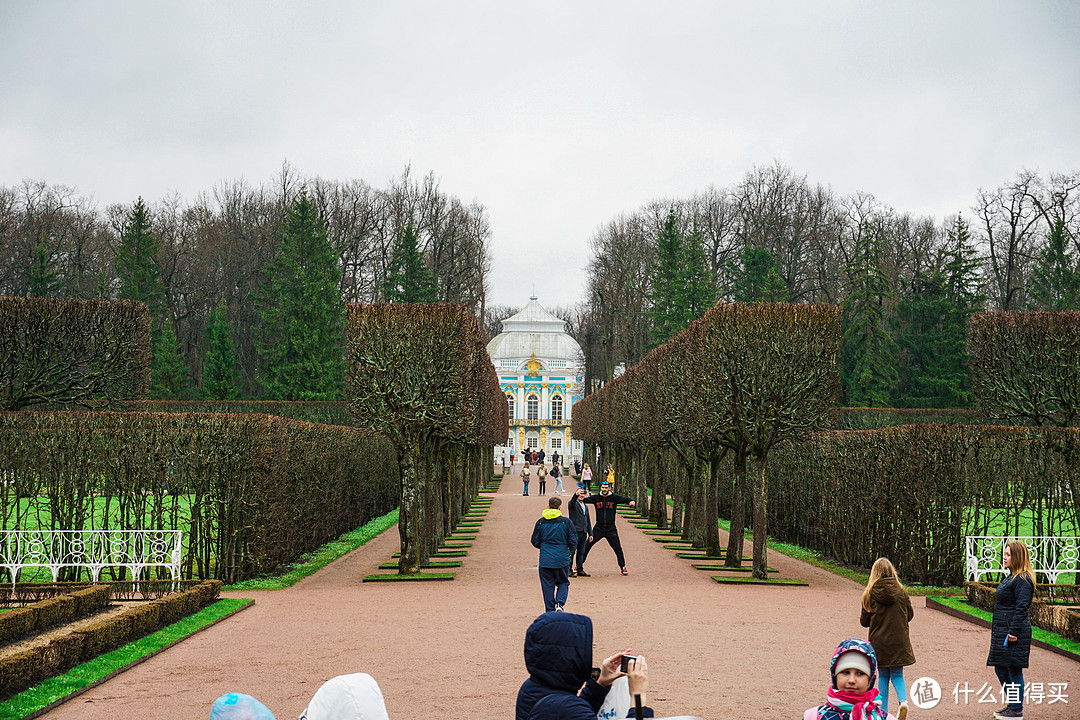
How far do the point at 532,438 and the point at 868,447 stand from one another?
222 feet

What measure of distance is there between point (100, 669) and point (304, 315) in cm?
4369

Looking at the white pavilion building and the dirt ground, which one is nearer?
the dirt ground

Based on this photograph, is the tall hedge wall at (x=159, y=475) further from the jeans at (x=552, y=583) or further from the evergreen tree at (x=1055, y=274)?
the evergreen tree at (x=1055, y=274)

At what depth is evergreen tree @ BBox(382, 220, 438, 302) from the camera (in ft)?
173

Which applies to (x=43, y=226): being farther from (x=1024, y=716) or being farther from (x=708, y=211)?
(x=1024, y=716)

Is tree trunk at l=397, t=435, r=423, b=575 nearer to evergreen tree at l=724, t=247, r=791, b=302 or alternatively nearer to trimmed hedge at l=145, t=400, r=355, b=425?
trimmed hedge at l=145, t=400, r=355, b=425

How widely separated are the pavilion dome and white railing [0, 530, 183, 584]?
7165cm

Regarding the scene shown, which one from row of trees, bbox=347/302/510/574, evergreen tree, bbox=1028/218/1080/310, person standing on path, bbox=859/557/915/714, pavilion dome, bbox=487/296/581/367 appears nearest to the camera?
person standing on path, bbox=859/557/915/714

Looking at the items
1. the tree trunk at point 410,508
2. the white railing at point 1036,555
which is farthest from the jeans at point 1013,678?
the tree trunk at point 410,508

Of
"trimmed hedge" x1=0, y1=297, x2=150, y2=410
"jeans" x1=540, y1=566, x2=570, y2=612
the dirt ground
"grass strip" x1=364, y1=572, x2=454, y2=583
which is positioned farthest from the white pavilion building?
"jeans" x1=540, y1=566, x2=570, y2=612

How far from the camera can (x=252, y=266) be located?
57.2 metres

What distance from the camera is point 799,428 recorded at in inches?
695

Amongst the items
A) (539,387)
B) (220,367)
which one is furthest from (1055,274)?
(539,387)

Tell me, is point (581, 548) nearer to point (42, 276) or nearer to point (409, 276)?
point (409, 276)
